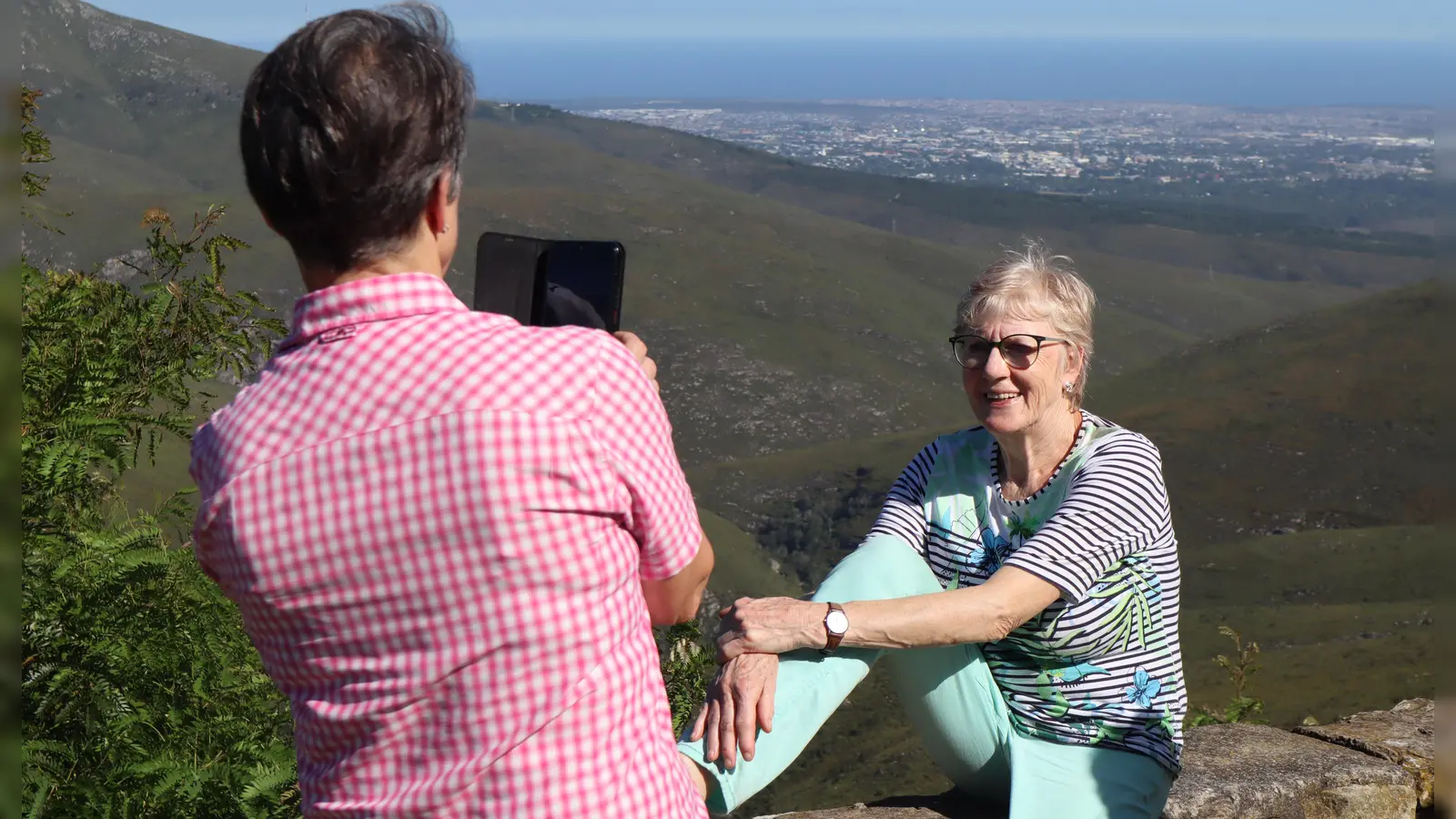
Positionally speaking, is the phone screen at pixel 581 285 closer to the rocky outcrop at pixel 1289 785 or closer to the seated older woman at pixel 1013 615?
the seated older woman at pixel 1013 615

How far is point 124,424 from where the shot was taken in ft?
11.9

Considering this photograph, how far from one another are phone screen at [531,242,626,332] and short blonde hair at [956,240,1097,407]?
169 cm

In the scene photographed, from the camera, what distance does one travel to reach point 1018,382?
12.0 ft

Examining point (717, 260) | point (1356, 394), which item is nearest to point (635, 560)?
point (1356, 394)

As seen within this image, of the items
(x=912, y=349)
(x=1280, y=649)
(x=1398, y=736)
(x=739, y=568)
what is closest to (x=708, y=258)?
(x=912, y=349)

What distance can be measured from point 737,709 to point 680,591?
1.30 metres

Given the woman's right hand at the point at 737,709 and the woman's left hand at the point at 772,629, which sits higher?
the woman's left hand at the point at 772,629

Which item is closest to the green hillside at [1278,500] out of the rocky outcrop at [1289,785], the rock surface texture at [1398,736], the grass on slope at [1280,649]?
the grass on slope at [1280,649]

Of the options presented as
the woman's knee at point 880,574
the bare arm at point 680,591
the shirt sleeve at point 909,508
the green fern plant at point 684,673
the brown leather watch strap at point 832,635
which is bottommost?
the green fern plant at point 684,673

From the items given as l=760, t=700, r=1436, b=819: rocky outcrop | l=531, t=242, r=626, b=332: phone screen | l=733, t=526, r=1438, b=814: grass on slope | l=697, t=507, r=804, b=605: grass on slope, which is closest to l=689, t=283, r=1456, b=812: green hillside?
l=733, t=526, r=1438, b=814: grass on slope

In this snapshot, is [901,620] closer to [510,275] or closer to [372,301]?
[510,275]

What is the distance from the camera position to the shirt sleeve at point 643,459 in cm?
174

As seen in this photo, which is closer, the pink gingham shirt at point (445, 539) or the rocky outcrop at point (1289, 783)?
the pink gingham shirt at point (445, 539)

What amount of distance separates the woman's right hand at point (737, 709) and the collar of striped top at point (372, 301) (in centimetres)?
165
